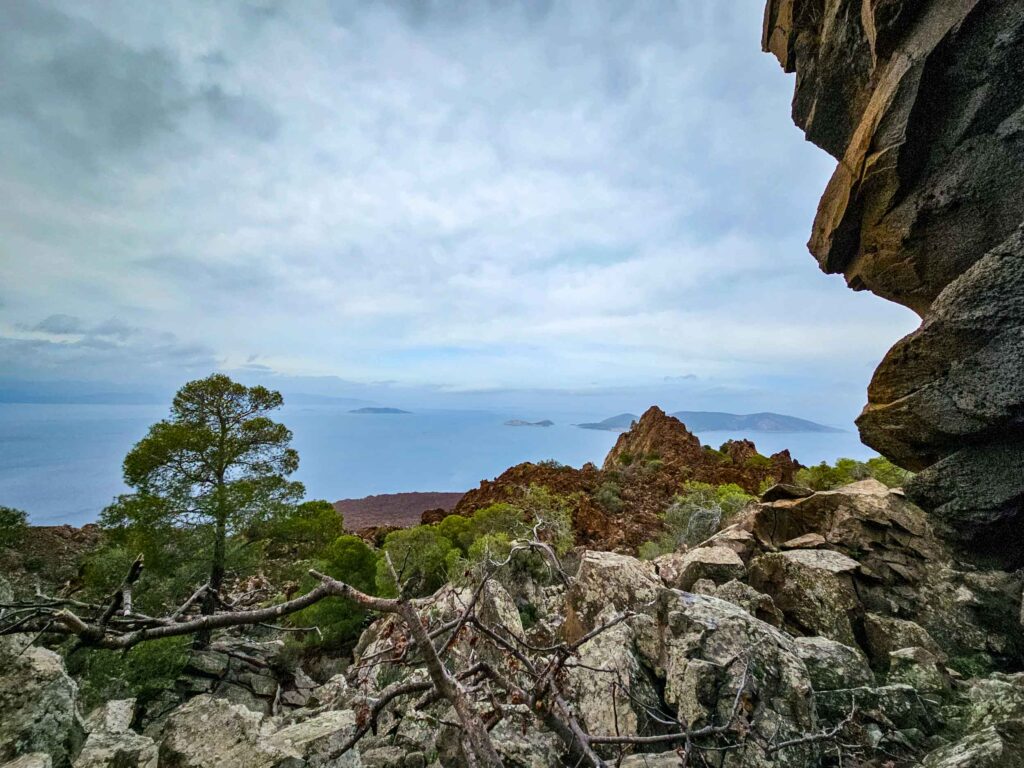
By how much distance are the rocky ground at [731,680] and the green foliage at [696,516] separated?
36.4 feet

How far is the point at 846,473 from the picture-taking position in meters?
31.6

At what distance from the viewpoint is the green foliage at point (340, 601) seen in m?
18.0

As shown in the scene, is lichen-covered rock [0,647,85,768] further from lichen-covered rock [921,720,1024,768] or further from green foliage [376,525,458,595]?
green foliage [376,525,458,595]

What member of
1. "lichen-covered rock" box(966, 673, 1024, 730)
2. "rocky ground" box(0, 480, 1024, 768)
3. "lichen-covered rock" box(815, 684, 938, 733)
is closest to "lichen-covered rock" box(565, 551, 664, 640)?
"rocky ground" box(0, 480, 1024, 768)

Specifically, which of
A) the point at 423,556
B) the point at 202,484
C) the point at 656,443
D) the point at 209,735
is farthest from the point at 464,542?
the point at 656,443

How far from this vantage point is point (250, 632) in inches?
733

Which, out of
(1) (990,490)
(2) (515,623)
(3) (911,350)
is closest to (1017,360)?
(3) (911,350)

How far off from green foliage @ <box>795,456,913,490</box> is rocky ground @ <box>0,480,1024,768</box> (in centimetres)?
2029

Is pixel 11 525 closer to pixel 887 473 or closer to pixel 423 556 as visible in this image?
pixel 423 556

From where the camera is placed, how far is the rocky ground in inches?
179

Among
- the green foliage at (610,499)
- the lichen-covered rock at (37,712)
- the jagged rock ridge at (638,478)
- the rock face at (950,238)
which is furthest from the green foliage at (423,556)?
the green foliage at (610,499)

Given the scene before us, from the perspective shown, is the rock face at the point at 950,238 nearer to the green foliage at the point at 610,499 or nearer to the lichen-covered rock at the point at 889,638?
the lichen-covered rock at the point at 889,638

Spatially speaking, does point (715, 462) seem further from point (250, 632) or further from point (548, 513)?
point (250, 632)

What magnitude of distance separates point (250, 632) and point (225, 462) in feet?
25.9
